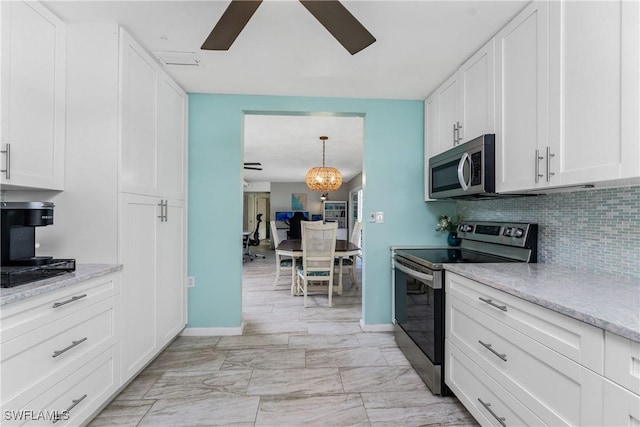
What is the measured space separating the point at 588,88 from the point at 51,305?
7.95ft

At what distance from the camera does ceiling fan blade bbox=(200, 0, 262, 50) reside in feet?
4.12

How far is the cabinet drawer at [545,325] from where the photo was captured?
933 mm

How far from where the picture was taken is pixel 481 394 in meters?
1.50

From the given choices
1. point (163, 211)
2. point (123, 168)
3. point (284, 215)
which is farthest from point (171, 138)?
point (284, 215)

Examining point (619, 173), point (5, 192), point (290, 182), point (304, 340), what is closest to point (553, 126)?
point (619, 173)

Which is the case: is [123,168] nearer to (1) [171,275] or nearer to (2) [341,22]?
(1) [171,275]

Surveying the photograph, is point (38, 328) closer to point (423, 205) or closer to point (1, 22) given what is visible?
point (1, 22)

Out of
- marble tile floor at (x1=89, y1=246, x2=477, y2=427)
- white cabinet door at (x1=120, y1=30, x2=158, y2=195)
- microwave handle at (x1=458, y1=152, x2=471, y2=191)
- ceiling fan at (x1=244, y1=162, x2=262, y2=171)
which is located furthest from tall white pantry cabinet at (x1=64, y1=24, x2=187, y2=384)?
ceiling fan at (x1=244, y1=162, x2=262, y2=171)

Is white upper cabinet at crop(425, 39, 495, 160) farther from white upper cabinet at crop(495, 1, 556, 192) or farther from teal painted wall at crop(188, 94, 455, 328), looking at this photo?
teal painted wall at crop(188, 94, 455, 328)

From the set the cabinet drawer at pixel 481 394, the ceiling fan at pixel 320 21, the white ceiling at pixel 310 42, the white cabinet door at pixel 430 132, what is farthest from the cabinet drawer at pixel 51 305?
the white cabinet door at pixel 430 132

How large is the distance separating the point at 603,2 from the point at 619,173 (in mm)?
671

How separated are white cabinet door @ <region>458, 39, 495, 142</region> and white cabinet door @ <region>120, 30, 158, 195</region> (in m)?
2.19

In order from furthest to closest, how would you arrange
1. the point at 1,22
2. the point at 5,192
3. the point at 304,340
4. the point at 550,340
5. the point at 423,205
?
the point at 423,205 < the point at 304,340 < the point at 5,192 < the point at 1,22 < the point at 550,340

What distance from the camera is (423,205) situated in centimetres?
293
